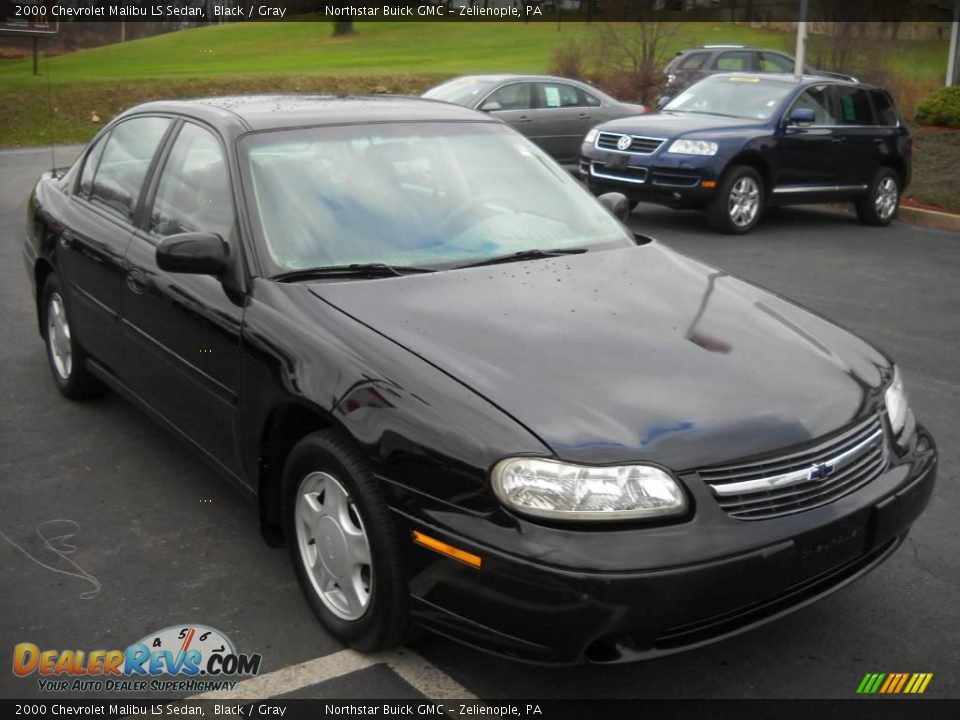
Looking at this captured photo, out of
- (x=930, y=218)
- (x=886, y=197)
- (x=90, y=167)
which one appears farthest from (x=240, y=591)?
(x=930, y=218)

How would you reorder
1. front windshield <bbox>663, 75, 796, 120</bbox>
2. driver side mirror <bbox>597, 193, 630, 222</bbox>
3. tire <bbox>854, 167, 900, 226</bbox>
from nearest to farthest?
driver side mirror <bbox>597, 193, 630, 222</bbox> < front windshield <bbox>663, 75, 796, 120</bbox> < tire <bbox>854, 167, 900, 226</bbox>

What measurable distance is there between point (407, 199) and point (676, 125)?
848cm

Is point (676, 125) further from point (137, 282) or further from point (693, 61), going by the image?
point (693, 61)

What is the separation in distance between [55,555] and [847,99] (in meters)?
11.2

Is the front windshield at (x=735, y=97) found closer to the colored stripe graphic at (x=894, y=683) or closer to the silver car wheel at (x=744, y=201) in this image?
the silver car wheel at (x=744, y=201)

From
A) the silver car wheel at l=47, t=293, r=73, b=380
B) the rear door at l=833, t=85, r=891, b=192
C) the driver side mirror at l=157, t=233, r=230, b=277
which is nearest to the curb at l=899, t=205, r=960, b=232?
the rear door at l=833, t=85, r=891, b=192

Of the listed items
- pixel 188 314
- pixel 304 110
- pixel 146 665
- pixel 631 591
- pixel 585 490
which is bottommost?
pixel 146 665

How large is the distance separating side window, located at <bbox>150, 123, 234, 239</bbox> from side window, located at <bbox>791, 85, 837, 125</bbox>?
9347mm

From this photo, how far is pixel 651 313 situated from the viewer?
149 inches

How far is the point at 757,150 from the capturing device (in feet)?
39.4

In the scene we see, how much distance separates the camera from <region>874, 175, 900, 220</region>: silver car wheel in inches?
516

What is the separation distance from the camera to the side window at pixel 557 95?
16.1 m

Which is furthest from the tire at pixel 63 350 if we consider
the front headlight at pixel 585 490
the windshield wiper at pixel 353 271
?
the front headlight at pixel 585 490

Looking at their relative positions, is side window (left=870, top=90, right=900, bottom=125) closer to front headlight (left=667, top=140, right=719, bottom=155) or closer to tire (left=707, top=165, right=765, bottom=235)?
tire (left=707, top=165, right=765, bottom=235)
